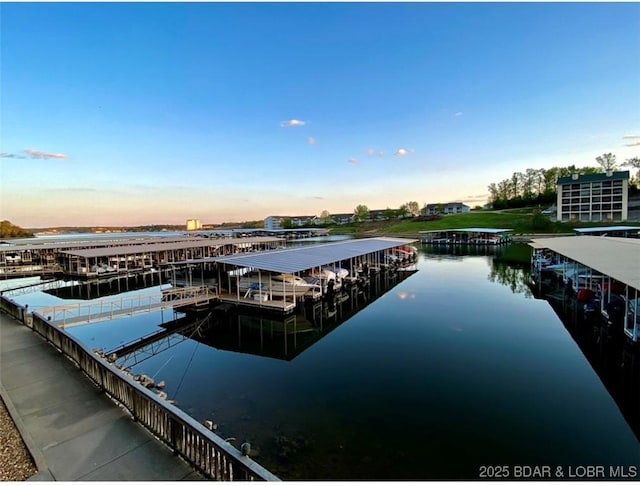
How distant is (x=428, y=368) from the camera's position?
9781 millimetres

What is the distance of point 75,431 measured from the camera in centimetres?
524

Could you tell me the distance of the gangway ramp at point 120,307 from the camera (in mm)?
13469

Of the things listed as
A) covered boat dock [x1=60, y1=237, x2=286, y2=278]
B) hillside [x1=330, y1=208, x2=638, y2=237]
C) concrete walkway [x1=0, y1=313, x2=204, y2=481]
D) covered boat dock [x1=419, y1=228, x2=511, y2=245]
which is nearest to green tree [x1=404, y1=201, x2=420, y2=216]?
hillside [x1=330, y1=208, x2=638, y2=237]

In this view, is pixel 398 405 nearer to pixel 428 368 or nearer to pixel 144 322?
pixel 428 368

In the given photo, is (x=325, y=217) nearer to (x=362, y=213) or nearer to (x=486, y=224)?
(x=362, y=213)

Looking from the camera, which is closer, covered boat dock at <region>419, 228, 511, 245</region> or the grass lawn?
→ covered boat dock at <region>419, 228, 511, 245</region>

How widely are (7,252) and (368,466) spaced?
144 feet

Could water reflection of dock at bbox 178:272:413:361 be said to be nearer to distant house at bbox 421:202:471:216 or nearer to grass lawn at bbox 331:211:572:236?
grass lawn at bbox 331:211:572:236

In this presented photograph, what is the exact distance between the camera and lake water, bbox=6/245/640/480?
613 centimetres

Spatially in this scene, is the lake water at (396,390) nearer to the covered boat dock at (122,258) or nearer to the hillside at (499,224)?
the covered boat dock at (122,258)

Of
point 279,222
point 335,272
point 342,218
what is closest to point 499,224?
point 335,272

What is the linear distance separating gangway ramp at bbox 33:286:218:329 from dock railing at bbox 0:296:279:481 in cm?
752

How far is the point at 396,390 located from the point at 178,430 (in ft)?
19.0

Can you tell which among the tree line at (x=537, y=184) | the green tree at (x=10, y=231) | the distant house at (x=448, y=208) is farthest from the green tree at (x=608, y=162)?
the green tree at (x=10, y=231)
